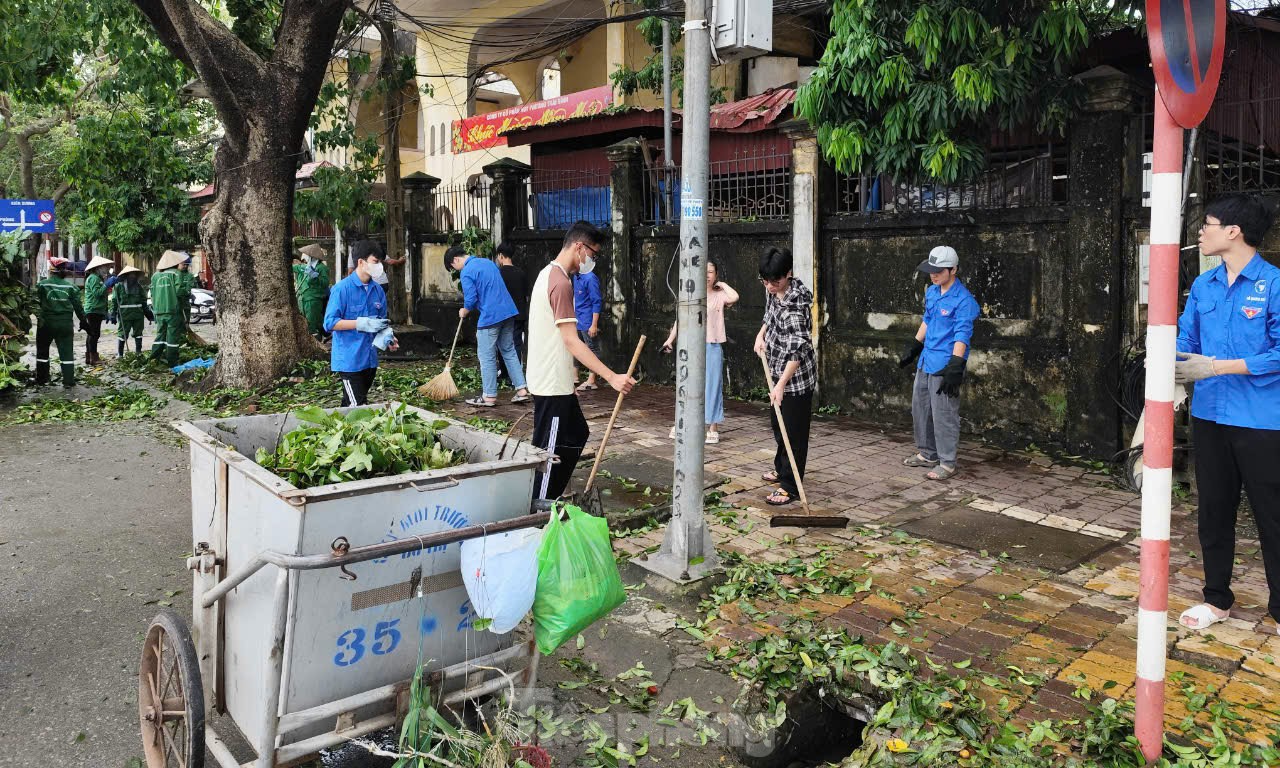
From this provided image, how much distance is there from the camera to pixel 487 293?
32.3 feet

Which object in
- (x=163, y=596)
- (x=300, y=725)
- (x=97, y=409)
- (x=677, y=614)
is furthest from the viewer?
(x=97, y=409)

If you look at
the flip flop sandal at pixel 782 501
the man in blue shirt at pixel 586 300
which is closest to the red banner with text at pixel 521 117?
the man in blue shirt at pixel 586 300

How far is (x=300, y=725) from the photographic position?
8.71ft

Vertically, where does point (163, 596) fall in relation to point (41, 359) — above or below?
below

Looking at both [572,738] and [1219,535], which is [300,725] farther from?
[1219,535]

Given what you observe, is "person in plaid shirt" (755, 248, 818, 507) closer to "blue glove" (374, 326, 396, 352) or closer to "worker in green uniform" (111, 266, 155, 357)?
"blue glove" (374, 326, 396, 352)

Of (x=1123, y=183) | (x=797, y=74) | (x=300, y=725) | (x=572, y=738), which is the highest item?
(x=797, y=74)

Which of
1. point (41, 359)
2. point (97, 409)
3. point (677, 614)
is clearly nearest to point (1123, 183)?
point (677, 614)

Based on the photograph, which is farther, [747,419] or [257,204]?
[257,204]

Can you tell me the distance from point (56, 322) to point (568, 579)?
11.8 m

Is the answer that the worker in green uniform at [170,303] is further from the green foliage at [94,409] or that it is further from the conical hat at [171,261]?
the green foliage at [94,409]

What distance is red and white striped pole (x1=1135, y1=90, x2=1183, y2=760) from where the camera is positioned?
9.74 ft

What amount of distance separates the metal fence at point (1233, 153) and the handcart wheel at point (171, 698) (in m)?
7.17

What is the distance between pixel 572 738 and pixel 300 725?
112cm
